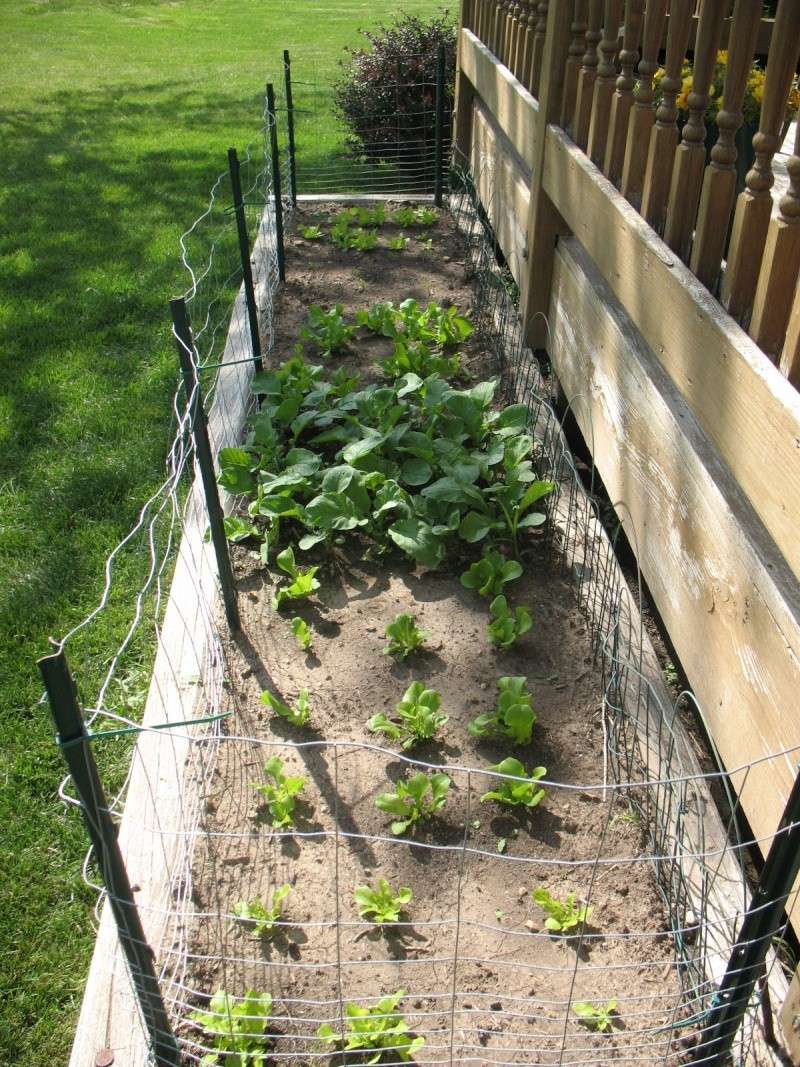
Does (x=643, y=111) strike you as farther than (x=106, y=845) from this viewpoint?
Yes

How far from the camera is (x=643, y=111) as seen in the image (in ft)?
8.99

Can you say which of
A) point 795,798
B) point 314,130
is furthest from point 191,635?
point 314,130

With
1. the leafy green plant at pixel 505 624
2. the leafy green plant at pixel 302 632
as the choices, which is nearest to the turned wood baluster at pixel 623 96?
the leafy green plant at pixel 505 624

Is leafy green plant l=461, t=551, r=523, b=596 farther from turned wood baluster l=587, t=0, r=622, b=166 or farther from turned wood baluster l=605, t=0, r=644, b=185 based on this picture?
turned wood baluster l=587, t=0, r=622, b=166

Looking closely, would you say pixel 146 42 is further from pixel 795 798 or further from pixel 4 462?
pixel 795 798

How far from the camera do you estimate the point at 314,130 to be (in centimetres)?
925

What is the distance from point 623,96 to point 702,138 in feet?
2.30

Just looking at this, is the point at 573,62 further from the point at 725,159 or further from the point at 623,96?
the point at 725,159

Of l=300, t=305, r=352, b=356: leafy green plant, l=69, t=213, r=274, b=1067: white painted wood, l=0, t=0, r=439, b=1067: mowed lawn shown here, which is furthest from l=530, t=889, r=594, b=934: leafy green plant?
l=300, t=305, r=352, b=356: leafy green plant

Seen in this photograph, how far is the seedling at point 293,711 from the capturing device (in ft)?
8.65

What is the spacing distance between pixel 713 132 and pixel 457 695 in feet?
7.94

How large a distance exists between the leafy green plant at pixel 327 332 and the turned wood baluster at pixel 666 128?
2048mm

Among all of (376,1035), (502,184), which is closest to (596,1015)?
(376,1035)

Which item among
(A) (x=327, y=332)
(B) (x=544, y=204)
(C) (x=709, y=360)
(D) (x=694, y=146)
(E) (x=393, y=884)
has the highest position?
(D) (x=694, y=146)
